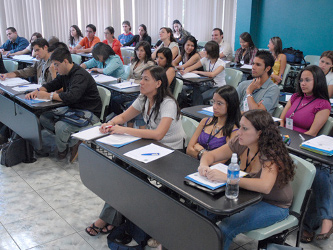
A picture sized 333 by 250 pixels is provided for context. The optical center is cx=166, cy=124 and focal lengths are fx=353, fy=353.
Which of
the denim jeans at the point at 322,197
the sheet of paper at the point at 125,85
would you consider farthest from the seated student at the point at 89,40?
the denim jeans at the point at 322,197

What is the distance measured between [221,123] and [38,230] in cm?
161

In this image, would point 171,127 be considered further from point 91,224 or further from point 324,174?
point 324,174

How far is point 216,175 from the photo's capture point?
1803 mm

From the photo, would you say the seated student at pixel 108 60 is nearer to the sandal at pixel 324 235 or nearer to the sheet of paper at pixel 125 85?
the sheet of paper at pixel 125 85

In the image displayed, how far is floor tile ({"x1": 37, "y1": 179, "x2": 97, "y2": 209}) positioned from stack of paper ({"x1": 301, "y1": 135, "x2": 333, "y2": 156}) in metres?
1.88

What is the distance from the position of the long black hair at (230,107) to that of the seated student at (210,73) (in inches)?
94.7

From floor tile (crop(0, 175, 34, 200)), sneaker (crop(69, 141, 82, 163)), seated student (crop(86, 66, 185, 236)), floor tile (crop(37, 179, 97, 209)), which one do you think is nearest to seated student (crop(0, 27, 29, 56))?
sneaker (crop(69, 141, 82, 163))

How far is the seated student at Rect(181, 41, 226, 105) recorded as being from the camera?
5004 mm

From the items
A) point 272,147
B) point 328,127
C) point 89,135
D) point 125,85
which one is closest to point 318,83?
point 328,127

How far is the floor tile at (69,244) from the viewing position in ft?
8.18

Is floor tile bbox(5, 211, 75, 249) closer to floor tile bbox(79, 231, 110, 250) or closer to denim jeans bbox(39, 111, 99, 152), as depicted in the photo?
floor tile bbox(79, 231, 110, 250)

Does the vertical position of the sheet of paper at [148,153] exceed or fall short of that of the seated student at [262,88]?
it falls short

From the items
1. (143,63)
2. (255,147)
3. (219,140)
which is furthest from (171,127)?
(143,63)

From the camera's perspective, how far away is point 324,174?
2.45 meters
